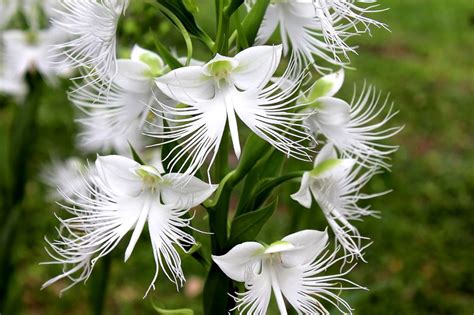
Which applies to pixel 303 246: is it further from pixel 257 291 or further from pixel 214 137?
pixel 214 137

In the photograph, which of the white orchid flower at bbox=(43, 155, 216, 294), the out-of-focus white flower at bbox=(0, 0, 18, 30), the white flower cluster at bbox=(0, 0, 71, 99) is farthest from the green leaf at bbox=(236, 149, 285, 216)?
the out-of-focus white flower at bbox=(0, 0, 18, 30)

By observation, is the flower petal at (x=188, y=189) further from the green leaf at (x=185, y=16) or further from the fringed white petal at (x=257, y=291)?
the green leaf at (x=185, y=16)

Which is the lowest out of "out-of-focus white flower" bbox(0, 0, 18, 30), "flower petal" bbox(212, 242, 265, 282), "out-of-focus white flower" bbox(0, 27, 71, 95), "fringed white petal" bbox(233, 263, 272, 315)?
"out-of-focus white flower" bbox(0, 27, 71, 95)

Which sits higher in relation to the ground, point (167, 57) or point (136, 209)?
point (167, 57)

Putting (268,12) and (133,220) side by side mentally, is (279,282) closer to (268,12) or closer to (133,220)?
(133,220)

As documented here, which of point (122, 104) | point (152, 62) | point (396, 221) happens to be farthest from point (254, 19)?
point (396, 221)

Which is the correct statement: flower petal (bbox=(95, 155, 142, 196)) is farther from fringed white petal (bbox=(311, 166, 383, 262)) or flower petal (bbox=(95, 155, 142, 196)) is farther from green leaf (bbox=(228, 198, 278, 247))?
fringed white petal (bbox=(311, 166, 383, 262))


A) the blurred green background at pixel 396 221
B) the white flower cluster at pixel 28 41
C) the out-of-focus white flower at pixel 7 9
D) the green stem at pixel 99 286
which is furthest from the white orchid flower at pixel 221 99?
the out-of-focus white flower at pixel 7 9
